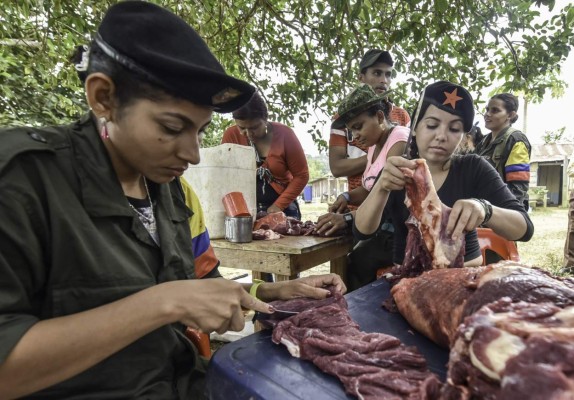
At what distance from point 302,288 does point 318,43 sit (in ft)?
13.6

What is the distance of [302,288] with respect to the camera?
173cm

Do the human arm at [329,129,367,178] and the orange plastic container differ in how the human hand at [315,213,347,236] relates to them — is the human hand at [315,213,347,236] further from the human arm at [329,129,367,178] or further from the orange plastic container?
the human arm at [329,129,367,178]

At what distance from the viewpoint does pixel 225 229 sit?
9.17 ft

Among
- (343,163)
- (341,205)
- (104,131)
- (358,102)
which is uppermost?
(358,102)

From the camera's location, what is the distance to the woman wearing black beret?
0.97m

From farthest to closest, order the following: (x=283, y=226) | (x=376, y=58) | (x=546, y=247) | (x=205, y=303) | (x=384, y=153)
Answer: (x=546, y=247)
(x=376, y=58)
(x=283, y=226)
(x=384, y=153)
(x=205, y=303)

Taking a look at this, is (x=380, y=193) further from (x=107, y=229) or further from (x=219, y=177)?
(x=107, y=229)

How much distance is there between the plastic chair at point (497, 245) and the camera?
3002 millimetres

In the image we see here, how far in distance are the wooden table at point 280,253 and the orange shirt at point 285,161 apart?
44.7 inches

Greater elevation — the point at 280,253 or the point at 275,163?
the point at 275,163

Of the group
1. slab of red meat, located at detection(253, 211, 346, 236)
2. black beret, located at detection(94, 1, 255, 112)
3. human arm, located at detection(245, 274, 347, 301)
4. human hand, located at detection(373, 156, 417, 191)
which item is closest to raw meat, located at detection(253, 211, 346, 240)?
slab of red meat, located at detection(253, 211, 346, 236)

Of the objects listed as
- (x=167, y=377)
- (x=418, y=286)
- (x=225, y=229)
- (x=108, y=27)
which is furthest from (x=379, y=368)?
(x=225, y=229)

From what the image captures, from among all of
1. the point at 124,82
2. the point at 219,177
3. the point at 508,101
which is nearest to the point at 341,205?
the point at 219,177

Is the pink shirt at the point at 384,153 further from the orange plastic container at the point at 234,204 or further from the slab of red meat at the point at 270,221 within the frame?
the orange plastic container at the point at 234,204
